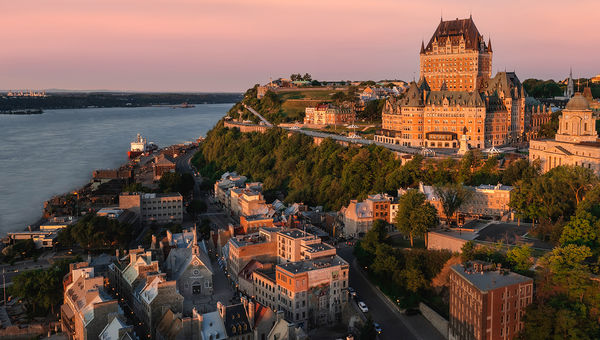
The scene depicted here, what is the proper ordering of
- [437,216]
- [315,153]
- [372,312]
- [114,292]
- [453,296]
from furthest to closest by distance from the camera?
[315,153] → [437,216] → [114,292] → [372,312] → [453,296]

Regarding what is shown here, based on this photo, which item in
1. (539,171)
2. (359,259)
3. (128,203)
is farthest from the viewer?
(128,203)

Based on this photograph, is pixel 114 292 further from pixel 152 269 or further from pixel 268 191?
pixel 268 191

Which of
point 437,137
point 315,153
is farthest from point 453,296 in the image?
point 315,153

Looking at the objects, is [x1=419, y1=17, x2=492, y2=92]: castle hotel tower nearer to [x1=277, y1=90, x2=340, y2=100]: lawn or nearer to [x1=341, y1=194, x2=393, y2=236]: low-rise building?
[x1=277, y1=90, x2=340, y2=100]: lawn

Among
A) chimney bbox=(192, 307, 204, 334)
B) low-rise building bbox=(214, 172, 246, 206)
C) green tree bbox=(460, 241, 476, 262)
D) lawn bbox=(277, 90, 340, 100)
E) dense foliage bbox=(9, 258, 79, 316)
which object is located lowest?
dense foliage bbox=(9, 258, 79, 316)

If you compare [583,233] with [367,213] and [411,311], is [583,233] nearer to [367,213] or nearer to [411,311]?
[411,311]

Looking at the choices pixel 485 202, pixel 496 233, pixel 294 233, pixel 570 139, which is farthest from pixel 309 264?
pixel 570 139

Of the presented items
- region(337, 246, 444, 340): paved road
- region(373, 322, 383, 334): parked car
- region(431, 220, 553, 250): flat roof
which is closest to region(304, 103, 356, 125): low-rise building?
region(431, 220, 553, 250): flat roof
